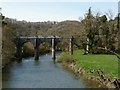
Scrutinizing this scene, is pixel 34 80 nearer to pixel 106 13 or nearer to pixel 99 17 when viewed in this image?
pixel 99 17

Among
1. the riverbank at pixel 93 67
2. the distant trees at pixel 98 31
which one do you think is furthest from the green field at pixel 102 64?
the distant trees at pixel 98 31

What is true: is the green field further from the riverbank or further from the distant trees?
the distant trees

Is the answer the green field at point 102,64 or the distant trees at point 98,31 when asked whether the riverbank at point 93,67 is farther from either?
the distant trees at point 98,31

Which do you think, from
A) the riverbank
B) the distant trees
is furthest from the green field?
the distant trees

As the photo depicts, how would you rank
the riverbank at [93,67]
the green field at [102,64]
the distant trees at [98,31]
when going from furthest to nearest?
the distant trees at [98,31]
the green field at [102,64]
the riverbank at [93,67]

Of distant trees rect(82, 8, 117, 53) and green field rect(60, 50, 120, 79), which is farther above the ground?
distant trees rect(82, 8, 117, 53)

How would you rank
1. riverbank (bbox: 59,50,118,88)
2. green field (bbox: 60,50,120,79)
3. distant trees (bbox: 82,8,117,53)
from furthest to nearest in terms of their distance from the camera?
distant trees (bbox: 82,8,117,53)
green field (bbox: 60,50,120,79)
riverbank (bbox: 59,50,118,88)

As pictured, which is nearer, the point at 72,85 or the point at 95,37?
the point at 72,85

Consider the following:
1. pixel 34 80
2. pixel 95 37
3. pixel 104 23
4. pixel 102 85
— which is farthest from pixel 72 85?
pixel 104 23

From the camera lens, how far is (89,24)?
5725 cm

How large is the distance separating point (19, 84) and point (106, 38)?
31812 millimetres

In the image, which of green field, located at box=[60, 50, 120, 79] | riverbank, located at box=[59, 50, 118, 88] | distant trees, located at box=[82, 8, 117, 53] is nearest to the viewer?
riverbank, located at box=[59, 50, 118, 88]

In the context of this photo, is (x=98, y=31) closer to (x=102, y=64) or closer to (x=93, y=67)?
(x=102, y=64)

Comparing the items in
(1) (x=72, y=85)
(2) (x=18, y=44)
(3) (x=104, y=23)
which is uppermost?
(3) (x=104, y=23)
